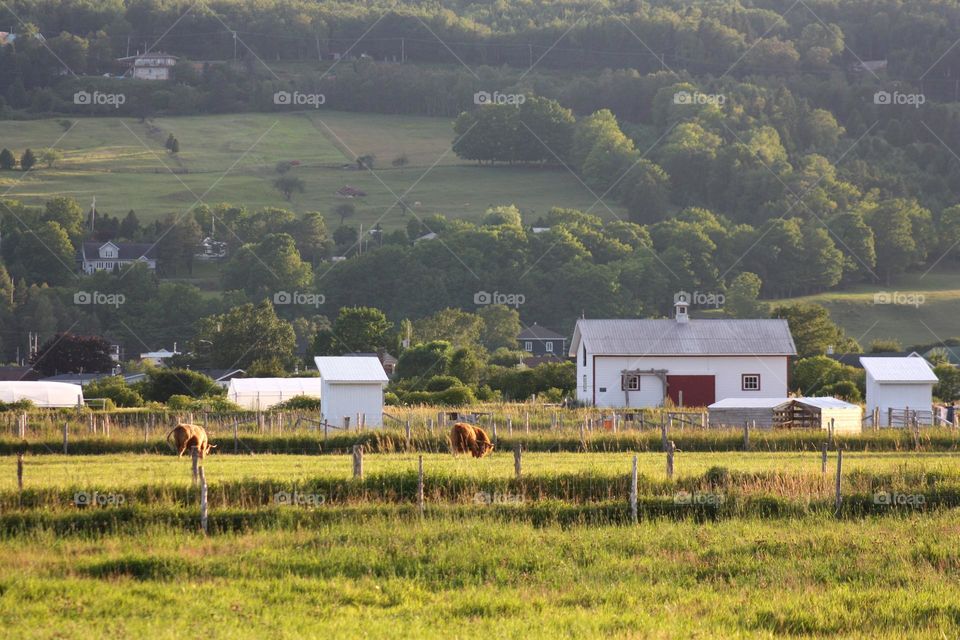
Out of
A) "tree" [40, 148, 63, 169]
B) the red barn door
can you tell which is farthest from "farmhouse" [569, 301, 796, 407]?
"tree" [40, 148, 63, 169]

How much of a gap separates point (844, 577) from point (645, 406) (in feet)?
134

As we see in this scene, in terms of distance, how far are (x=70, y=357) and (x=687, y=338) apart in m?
46.4

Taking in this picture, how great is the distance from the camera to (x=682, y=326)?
6450 cm

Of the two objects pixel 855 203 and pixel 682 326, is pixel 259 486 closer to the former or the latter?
pixel 682 326

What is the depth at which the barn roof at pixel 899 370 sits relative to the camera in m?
52.3

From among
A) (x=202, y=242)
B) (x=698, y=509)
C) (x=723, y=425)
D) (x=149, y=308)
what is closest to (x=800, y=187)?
(x=202, y=242)

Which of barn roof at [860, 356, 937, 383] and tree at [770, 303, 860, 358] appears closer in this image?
barn roof at [860, 356, 937, 383]
